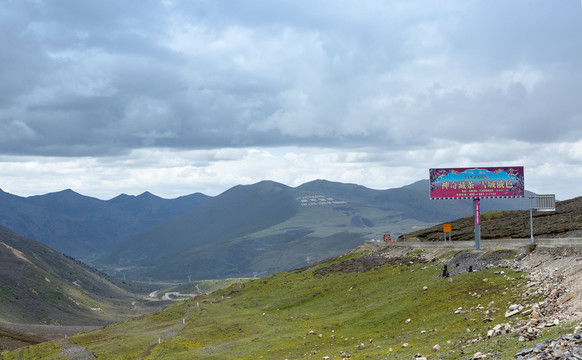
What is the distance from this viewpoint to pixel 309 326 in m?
76.6

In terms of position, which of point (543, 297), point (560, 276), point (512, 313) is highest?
point (560, 276)

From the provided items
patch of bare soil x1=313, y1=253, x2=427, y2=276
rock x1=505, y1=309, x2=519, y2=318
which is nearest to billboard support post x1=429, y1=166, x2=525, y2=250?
patch of bare soil x1=313, y1=253, x2=427, y2=276

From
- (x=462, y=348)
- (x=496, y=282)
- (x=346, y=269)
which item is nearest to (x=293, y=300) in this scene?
(x=346, y=269)

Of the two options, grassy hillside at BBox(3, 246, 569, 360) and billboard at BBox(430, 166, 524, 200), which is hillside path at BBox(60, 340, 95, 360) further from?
billboard at BBox(430, 166, 524, 200)

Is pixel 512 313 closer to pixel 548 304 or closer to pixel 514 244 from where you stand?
pixel 548 304

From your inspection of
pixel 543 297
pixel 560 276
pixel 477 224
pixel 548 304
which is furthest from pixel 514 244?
pixel 548 304

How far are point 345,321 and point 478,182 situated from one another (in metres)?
37.4

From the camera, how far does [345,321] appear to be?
74.3 metres

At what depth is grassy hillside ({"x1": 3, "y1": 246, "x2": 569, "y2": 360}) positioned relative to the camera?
49594 millimetres

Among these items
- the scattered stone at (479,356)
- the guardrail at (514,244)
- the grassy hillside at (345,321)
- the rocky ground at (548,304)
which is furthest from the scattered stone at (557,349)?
the guardrail at (514,244)

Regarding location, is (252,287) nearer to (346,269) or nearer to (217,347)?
(346,269)

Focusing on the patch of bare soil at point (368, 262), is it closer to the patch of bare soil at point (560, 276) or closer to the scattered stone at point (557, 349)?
the patch of bare soil at point (560, 276)

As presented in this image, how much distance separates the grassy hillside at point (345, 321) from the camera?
4959cm

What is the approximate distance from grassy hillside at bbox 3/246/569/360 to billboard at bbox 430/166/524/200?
11.4m
